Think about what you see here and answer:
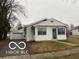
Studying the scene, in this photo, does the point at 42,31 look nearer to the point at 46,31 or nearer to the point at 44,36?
the point at 46,31

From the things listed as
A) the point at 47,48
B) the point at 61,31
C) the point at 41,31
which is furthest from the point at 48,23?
the point at 47,48

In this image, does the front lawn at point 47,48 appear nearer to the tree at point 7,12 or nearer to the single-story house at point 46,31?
the single-story house at point 46,31

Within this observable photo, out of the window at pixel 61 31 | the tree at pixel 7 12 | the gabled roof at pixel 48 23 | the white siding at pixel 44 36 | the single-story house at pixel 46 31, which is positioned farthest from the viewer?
the tree at pixel 7 12

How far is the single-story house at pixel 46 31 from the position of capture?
1164 inches

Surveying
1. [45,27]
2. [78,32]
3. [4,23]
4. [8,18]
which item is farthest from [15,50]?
[78,32]

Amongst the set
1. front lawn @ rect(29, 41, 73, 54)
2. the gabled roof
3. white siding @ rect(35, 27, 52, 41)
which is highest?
the gabled roof

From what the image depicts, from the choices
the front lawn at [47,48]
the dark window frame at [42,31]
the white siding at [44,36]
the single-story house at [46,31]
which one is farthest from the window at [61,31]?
the front lawn at [47,48]

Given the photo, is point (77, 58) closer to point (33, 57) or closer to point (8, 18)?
point (33, 57)

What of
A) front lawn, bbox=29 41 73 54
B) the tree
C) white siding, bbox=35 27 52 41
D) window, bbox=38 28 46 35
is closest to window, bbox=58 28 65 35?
white siding, bbox=35 27 52 41

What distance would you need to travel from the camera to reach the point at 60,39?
30984 mm

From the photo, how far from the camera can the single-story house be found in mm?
29562

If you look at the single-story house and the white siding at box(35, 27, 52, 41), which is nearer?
the white siding at box(35, 27, 52, 41)

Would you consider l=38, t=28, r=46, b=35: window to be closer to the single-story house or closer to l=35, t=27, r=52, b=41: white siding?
the single-story house

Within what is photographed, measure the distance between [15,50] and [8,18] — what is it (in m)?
35.9
